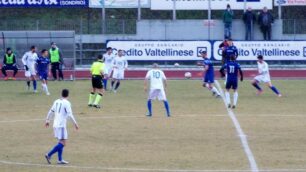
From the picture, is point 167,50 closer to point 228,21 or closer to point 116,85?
point 228,21

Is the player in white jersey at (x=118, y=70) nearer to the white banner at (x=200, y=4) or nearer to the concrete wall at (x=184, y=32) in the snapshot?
the concrete wall at (x=184, y=32)

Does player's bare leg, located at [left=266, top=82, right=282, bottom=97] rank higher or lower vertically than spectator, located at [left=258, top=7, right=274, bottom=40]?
lower

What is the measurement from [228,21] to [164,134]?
92.2ft

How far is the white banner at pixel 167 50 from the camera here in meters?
50.9

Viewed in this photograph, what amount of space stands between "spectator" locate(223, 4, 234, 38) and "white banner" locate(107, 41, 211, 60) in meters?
2.97

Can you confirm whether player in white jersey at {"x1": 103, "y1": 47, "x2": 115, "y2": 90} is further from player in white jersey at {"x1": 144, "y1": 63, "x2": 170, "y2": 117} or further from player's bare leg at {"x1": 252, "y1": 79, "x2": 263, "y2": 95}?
player in white jersey at {"x1": 144, "y1": 63, "x2": 170, "y2": 117}

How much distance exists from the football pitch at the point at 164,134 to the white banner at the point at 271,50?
1126cm

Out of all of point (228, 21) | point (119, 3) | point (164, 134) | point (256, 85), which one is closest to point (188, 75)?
point (228, 21)

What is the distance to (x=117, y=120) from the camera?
29.8 m

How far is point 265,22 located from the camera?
52.9 meters

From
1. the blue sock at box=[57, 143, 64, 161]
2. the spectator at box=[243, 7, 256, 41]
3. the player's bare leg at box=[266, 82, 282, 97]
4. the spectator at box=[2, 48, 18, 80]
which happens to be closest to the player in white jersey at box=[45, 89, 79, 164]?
the blue sock at box=[57, 143, 64, 161]

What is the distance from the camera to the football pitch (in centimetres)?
2103

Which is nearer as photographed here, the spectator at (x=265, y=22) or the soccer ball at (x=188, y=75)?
the soccer ball at (x=188, y=75)

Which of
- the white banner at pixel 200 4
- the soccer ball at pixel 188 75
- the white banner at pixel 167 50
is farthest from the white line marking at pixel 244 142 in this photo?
the white banner at pixel 200 4
